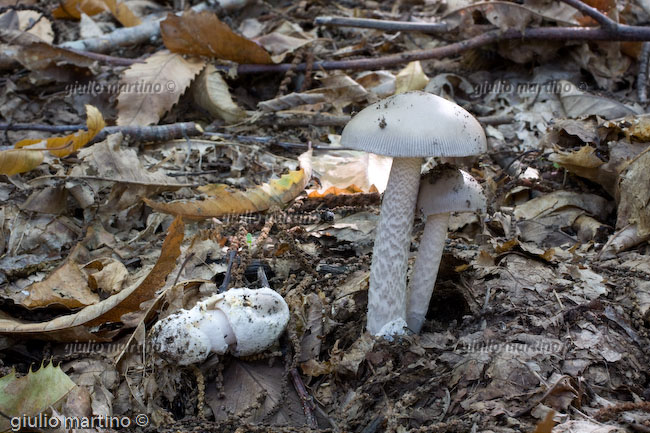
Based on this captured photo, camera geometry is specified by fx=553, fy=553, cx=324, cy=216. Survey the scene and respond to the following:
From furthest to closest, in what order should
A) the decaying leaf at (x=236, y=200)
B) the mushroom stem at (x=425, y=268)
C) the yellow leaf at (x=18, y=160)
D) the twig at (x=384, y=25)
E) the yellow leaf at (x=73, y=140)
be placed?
the twig at (x=384, y=25) < the yellow leaf at (x=73, y=140) < the yellow leaf at (x=18, y=160) < the decaying leaf at (x=236, y=200) < the mushroom stem at (x=425, y=268)

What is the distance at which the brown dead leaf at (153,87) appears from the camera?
493cm

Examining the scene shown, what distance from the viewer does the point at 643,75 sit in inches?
209

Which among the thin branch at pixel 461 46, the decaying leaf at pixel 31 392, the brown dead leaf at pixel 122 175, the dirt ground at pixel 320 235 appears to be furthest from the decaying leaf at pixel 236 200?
the thin branch at pixel 461 46

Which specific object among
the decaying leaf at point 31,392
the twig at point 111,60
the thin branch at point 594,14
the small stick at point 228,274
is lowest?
the decaying leaf at point 31,392

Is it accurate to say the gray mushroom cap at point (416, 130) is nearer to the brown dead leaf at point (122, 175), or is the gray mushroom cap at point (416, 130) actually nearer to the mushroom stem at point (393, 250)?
the mushroom stem at point (393, 250)

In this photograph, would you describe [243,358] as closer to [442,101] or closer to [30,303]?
[30,303]

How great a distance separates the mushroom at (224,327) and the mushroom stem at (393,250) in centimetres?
47

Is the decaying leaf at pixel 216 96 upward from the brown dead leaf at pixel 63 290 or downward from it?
upward

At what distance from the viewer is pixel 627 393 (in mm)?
2461

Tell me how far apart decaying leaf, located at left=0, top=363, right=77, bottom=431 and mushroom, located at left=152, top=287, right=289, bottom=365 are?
16.5 inches

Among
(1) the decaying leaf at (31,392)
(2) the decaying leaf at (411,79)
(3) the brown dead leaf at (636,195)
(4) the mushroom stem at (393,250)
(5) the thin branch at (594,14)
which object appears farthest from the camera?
(2) the decaying leaf at (411,79)

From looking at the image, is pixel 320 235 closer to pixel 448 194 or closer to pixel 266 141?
pixel 448 194

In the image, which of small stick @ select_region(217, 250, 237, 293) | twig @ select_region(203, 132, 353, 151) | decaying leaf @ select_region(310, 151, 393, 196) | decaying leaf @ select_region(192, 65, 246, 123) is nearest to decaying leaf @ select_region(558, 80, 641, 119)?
decaying leaf @ select_region(310, 151, 393, 196)

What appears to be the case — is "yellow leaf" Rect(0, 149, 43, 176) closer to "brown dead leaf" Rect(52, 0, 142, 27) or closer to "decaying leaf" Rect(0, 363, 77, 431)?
"decaying leaf" Rect(0, 363, 77, 431)
